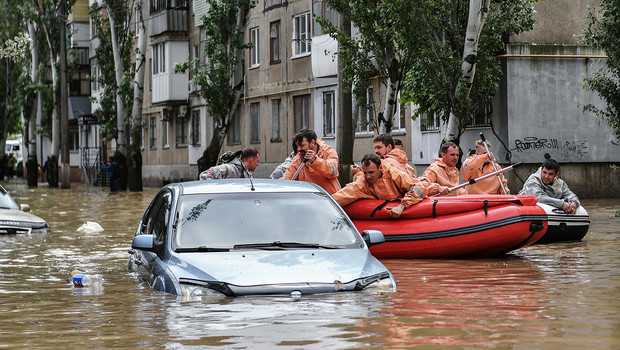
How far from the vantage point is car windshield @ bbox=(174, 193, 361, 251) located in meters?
9.63

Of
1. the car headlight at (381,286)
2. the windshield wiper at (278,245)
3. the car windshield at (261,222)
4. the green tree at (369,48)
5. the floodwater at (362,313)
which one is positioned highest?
the green tree at (369,48)

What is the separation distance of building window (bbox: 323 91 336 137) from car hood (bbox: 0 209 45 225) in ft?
61.1

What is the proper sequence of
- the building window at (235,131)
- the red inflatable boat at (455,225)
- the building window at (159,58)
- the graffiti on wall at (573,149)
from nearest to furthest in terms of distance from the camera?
1. the red inflatable boat at (455,225)
2. the graffiti on wall at (573,149)
3. the building window at (235,131)
4. the building window at (159,58)

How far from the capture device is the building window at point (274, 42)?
140ft

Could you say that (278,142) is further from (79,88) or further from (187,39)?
(79,88)

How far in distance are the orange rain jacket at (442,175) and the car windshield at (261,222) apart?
5844 millimetres

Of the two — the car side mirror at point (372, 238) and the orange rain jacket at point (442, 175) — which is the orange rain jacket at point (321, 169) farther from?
the car side mirror at point (372, 238)

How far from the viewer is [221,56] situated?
130 feet

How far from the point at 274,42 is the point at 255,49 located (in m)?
1.91

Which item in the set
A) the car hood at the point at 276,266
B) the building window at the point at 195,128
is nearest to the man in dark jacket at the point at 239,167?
the car hood at the point at 276,266

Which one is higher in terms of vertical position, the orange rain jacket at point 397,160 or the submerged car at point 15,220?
the orange rain jacket at point 397,160

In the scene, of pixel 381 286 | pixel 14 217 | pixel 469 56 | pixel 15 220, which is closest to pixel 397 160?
pixel 381 286

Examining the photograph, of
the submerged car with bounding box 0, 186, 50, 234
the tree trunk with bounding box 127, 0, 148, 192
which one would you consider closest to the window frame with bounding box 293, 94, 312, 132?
the tree trunk with bounding box 127, 0, 148, 192

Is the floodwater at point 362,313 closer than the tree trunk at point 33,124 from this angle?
Yes
